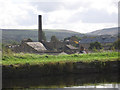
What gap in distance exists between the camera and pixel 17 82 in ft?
53.1

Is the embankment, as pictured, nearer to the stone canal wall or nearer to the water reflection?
the stone canal wall

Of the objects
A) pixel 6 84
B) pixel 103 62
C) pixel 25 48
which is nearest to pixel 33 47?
pixel 25 48

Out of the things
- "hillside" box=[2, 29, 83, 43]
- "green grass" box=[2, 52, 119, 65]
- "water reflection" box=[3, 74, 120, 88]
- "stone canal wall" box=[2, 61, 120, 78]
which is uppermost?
"hillside" box=[2, 29, 83, 43]

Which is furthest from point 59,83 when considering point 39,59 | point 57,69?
point 39,59

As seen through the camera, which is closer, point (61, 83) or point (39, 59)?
point (61, 83)

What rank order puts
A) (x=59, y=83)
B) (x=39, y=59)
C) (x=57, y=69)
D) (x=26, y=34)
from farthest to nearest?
(x=26, y=34), (x=39, y=59), (x=57, y=69), (x=59, y=83)

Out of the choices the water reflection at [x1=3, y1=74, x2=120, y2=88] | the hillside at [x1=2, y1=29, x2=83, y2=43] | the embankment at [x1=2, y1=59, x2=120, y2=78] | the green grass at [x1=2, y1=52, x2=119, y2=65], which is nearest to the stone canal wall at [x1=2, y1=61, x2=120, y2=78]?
the embankment at [x1=2, y1=59, x2=120, y2=78]

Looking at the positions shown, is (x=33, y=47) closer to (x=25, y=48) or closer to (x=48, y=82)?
(x=25, y=48)

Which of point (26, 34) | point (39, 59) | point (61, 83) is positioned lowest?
point (61, 83)

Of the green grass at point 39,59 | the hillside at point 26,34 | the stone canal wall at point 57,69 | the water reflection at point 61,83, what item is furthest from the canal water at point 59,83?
the hillside at point 26,34

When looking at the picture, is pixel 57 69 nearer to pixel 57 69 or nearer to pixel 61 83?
pixel 57 69

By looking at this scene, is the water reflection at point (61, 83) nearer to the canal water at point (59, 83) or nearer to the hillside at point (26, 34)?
the canal water at point (59, 83)

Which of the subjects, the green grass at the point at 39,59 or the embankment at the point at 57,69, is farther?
the green grass at the point at 39,59

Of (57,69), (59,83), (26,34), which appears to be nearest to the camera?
(59,83)
